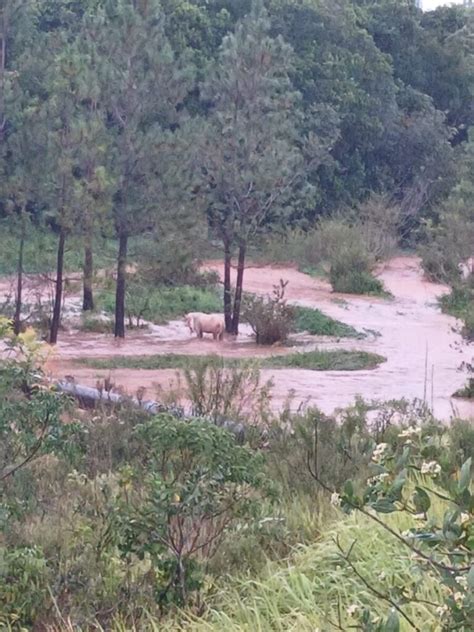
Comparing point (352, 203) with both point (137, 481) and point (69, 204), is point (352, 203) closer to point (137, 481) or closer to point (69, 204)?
point (69, 204)

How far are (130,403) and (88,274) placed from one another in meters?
15.0

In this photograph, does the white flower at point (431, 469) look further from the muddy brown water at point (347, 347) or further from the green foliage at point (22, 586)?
the muddy brown water at point (347, 347)

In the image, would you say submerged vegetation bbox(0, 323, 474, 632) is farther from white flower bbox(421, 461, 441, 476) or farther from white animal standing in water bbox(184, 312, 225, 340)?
white animal standing in water bbox(184, 312, 225, 340)

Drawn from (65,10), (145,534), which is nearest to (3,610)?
(145,534)

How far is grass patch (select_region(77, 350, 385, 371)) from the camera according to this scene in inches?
776

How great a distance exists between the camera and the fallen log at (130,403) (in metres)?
8.11

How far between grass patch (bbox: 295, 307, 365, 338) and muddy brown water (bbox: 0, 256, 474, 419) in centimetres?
44

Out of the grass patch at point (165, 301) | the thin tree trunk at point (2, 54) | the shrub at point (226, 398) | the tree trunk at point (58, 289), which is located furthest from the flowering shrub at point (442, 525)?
the grass patch at point (165, 301)

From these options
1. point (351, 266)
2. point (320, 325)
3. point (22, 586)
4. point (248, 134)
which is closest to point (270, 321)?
point (320, 325)

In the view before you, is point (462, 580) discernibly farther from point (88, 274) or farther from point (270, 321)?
point (88, 274)

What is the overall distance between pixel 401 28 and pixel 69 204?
101 ft

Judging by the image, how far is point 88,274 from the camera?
80.6ft

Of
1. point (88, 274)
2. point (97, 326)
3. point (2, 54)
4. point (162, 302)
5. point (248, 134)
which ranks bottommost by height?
point (97, 326)

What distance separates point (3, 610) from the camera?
186 inches
